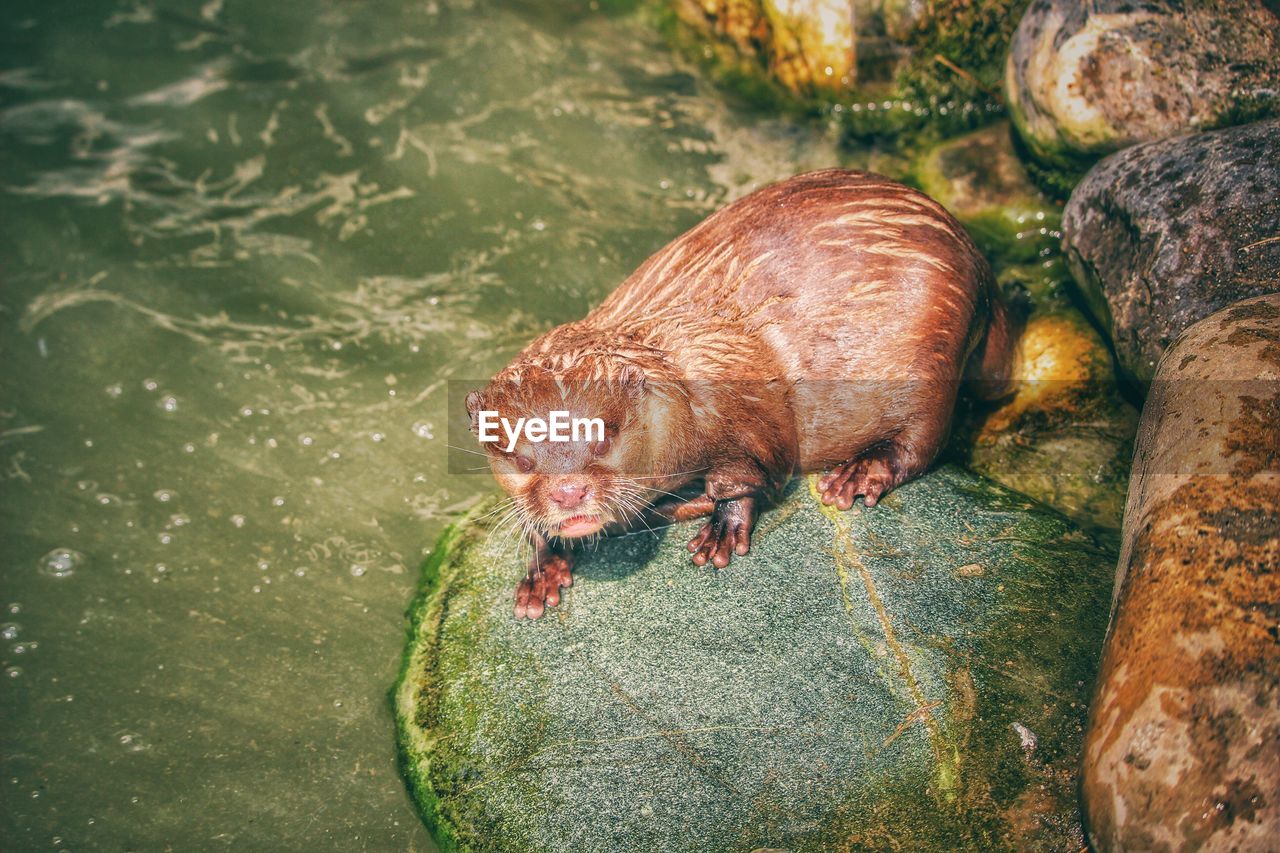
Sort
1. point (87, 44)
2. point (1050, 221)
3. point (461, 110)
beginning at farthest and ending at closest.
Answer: point (87, 44)
point (461, 110)
point (1050, 221)

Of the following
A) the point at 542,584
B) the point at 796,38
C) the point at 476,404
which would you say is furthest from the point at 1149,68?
the point at 542,584

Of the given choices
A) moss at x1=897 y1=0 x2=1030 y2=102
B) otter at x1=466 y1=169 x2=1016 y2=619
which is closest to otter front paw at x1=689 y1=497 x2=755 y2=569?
otter at x1=466 y1=169 x2=1016 y2=619

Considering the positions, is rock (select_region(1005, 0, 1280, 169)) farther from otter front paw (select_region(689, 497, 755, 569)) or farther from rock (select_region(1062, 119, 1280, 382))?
otter front paw (select_region(689, 497, 755, 569))

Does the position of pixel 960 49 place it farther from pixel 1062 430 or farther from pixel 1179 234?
pixel 1062 430

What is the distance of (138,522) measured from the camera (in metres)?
4.27

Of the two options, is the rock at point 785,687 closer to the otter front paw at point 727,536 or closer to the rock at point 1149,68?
the otter front paw at point 727,536

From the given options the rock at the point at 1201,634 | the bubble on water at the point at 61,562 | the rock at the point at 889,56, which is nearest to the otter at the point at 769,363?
the rock at the point at 1201,634

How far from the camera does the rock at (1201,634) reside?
95.3 inches

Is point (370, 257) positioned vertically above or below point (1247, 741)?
below

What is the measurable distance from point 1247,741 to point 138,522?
399cm

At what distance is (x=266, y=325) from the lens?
508 cm

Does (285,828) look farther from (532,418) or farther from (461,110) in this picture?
(461,110)

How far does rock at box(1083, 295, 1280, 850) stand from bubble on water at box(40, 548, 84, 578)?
373 centimetres

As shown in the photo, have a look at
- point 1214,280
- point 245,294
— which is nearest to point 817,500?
point 1214,280
